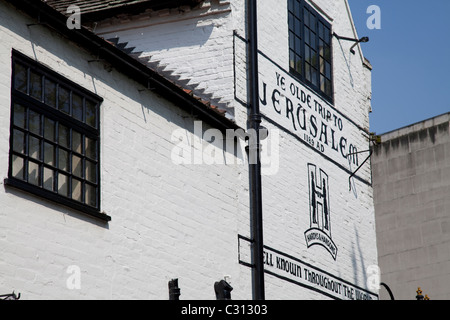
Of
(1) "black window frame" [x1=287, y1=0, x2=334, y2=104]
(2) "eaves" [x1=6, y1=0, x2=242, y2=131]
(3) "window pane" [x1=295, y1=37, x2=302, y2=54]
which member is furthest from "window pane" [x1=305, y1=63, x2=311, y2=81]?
(2) "eaves" [x1=6, y1=0, x2=242, y2=131]

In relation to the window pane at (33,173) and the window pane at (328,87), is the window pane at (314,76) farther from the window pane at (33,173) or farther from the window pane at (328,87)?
the window pane at (33,173)

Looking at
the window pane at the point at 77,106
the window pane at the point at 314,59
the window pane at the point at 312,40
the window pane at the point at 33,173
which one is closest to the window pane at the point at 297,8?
the window pane at the point at 312,40

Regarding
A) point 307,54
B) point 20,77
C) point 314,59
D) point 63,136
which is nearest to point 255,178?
point 307,54

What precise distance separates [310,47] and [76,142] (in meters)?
7.74

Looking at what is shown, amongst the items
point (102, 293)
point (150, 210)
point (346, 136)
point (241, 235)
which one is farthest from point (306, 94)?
point (102, 293)

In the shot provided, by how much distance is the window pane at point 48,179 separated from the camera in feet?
34.3

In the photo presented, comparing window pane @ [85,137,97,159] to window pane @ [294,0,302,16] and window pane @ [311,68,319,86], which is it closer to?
window pane @ [311,68,319,86]

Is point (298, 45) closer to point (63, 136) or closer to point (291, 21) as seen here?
point (291, 21)

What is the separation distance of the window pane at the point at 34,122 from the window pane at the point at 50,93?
0.26 meters

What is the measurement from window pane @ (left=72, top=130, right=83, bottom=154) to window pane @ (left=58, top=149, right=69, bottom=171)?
0.61 ft

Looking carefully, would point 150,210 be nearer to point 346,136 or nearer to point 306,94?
point 306,94

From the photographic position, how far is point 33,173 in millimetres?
10297

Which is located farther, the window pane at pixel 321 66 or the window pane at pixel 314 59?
the window pane at pixel 321 66

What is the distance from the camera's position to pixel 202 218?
13.1 m
